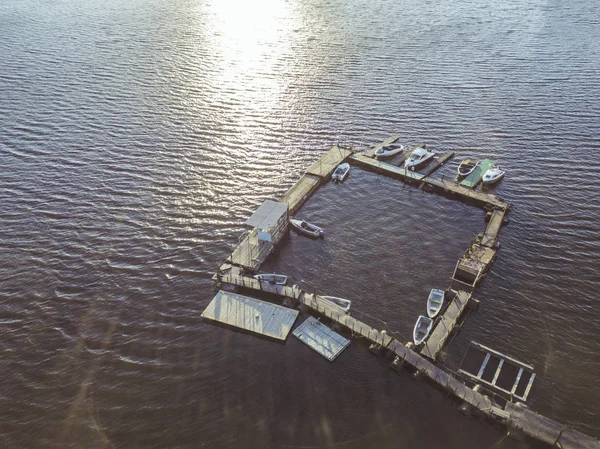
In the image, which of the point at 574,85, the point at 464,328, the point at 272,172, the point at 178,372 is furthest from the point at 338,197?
the point at 574,85

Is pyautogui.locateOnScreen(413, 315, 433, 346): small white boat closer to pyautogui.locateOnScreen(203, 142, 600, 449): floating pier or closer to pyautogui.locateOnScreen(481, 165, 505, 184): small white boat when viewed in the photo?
pyautogui.locateOnScreen(203, 142, 600, 449): floating pier

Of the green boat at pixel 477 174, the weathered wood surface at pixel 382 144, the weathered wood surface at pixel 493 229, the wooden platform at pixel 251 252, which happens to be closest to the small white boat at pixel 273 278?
the wooden platform at pixel 251 252

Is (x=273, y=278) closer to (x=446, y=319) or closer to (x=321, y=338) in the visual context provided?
(x=321, y=338)

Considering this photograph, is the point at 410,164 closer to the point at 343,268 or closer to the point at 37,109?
the point at 343,268

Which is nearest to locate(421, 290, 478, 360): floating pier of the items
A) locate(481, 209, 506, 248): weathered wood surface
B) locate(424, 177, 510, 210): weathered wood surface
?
locate(481, 209, 506, 248): weathered wood surface

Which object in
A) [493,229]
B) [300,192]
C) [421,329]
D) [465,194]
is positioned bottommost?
[421,329]

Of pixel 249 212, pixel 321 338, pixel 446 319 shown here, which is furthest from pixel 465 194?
pixel 321 338

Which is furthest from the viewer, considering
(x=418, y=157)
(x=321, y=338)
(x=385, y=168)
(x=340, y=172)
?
(x=418, y=157)
